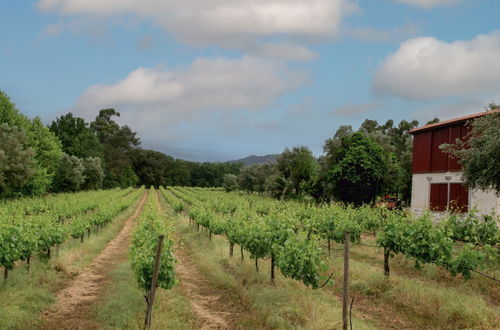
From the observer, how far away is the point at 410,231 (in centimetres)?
1234

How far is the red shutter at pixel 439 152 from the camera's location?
27153 millimetres

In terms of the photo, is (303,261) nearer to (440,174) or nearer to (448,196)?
(448,196)

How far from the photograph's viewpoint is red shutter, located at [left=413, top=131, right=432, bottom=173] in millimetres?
28703

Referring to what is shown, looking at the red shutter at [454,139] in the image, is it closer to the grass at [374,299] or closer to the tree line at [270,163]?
the tree line at [270,163]

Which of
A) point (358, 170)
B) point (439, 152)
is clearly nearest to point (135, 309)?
point (439, 152)

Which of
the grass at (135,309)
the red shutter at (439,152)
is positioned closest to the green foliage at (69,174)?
the red shutter at (439,152)

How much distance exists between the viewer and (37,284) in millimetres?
12547

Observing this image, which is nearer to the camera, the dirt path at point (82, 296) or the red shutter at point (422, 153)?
the dirt path at point (82, 296)

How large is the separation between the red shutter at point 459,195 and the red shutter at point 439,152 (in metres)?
1.45

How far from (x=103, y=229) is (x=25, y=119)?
112 ft

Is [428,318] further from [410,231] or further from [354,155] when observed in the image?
[354,155]

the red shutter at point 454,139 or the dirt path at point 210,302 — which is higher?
the red shutter at point 454,139

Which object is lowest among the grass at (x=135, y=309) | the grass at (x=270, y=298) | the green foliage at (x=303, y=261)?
the grass at (x=135, y=309)

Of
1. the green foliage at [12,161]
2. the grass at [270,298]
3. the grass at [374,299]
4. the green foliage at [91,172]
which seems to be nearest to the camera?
the grass at [270,298]
